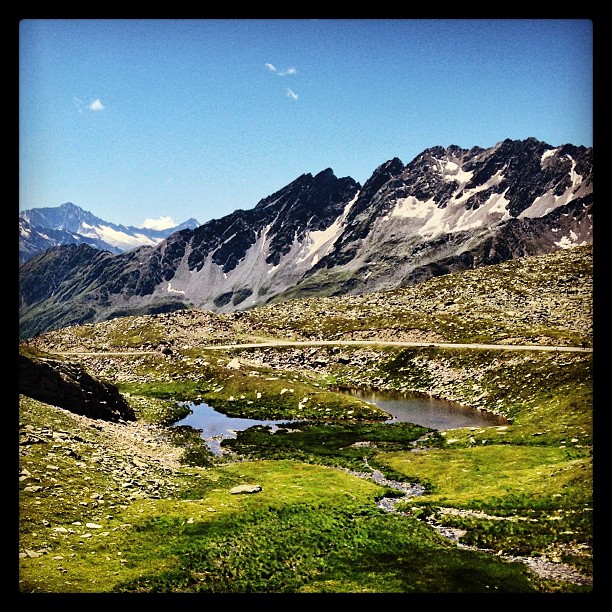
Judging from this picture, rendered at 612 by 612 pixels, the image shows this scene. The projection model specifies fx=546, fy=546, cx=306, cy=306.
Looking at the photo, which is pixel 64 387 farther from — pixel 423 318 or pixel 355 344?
pixel 423 318

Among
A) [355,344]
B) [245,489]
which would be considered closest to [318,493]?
[245,489]

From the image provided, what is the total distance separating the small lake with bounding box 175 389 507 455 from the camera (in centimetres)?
5225

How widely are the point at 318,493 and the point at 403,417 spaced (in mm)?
27756

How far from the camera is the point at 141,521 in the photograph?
79.6ft

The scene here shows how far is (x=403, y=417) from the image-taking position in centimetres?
5750

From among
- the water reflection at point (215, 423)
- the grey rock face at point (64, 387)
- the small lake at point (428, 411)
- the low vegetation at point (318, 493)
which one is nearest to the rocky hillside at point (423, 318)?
the low vegetation at point (318, 493)

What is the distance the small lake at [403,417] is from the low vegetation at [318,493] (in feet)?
→ 4.90

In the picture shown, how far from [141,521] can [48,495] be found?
4.25 metres

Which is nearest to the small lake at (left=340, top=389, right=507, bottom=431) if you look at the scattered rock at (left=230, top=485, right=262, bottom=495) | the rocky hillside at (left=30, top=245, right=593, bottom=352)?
the rocky hillside at (left=30, top=245, right=593, bottom=352)

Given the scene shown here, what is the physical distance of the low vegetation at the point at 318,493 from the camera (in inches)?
806

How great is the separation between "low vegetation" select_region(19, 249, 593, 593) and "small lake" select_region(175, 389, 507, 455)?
4.90ft

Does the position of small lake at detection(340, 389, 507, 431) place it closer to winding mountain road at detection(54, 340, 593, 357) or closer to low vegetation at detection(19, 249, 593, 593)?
low vegetation at detection(19, 249, 593, 593)

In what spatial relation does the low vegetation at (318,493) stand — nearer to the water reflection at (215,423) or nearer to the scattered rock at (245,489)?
the scattered rock at (245,489)

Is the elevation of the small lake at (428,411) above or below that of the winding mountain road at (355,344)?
below
